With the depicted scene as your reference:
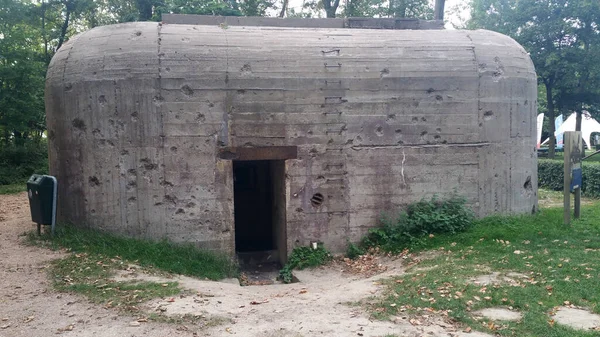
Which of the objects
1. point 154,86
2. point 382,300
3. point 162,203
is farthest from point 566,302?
point 154,86

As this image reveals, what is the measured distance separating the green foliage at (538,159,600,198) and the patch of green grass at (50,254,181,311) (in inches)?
511

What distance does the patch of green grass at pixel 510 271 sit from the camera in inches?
213

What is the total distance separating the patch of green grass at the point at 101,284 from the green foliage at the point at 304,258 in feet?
8.03

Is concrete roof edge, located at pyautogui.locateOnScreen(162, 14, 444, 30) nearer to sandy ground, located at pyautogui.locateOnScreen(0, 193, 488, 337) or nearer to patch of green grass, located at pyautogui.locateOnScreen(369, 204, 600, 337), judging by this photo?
patch of green grass, located at pyautogui.locateOnScreen(369, 204, 600, 337)

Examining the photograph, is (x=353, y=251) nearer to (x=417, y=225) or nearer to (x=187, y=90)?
(x=417, y=225)

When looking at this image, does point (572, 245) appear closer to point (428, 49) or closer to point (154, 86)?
point (428, 49)

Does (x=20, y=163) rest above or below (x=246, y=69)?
below

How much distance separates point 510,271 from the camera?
6906 mm

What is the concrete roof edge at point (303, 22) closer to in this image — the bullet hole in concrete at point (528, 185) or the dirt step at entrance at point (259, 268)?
the bullet hole in concrete at point (528, 185)

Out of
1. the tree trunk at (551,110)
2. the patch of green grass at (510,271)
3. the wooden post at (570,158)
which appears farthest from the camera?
the tree trunk at (551,110)

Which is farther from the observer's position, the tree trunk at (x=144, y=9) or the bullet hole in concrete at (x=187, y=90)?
the tree trunk at (x=144, y=9)

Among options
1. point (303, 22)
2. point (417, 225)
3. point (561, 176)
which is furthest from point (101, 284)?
point (561, 176)

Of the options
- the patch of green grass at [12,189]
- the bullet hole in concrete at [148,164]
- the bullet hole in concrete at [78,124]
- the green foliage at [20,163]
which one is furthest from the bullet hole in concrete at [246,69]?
the green foliage at [20,163]

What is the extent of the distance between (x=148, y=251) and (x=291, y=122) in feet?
10.8
